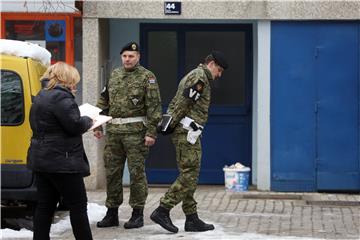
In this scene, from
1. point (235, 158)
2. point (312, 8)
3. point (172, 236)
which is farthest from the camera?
point (235, 158)

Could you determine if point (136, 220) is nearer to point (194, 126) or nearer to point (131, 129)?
point (131, 129)

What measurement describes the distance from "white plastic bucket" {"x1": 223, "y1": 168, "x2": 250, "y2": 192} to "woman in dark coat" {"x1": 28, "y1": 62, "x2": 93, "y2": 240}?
4903mm

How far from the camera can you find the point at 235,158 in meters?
11.9

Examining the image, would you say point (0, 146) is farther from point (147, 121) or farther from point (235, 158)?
point (235, 158)

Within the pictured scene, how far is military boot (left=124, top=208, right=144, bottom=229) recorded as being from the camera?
8.07 m

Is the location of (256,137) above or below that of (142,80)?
below

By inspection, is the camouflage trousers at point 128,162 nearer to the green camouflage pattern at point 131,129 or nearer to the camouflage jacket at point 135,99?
the green camouflage pattern at point 131,129

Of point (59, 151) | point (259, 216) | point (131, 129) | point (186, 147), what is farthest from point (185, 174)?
point (59, 151)

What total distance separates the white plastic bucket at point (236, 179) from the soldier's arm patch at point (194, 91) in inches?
133

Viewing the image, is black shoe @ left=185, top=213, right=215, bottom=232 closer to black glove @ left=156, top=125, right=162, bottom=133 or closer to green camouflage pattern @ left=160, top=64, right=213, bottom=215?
green camouflage pattern @ left=160, top=64, right=213, bottom=215

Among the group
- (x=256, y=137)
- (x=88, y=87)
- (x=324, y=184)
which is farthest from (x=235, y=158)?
(x=88, y=87)

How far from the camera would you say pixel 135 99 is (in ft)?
26.3

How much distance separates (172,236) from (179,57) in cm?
477

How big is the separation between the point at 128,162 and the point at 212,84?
4.16 m
